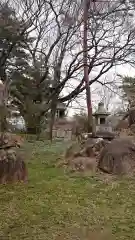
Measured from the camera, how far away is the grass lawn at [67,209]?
3346 millimetres

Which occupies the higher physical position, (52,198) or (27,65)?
(27,65)

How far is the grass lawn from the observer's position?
3.35 metres

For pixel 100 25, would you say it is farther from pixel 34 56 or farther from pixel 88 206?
pixel 88 206

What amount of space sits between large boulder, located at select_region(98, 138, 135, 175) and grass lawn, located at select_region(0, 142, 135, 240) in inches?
16.7

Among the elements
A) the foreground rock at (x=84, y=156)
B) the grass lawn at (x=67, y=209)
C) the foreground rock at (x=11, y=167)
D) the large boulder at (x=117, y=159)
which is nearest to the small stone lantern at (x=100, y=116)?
the foreground rock at (x=84, y=156)

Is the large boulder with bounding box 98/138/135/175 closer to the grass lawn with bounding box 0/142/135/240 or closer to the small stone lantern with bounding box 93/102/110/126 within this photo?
the grass lawn with bounding box 0/142/135/240

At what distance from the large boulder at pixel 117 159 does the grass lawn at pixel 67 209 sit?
→ 42 centimetres

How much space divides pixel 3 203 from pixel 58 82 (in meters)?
12.5

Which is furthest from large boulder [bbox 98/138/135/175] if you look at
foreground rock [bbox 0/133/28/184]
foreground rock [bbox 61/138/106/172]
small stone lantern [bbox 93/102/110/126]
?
small stone lantern [bbox 93/102/110/126]

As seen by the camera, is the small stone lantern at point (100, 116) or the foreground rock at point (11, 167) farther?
the small stone lantern at point (100, 116)

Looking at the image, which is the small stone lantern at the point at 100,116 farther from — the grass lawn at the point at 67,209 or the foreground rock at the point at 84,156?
the grass lawn at the point at 67,209

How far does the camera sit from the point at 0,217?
150 inches

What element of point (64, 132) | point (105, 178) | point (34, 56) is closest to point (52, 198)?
point (105, 178)

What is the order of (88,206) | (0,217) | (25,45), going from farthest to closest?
(25,45)
(88,206)
(0,217)
